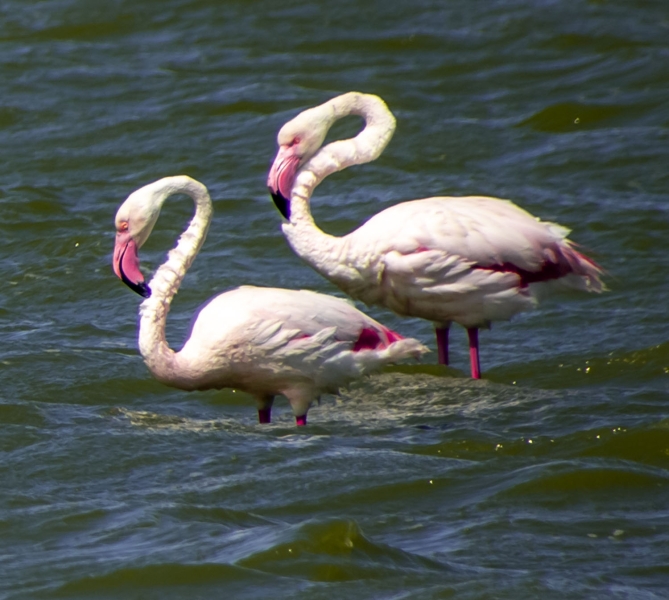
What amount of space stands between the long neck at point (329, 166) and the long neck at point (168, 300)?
21.6 inches

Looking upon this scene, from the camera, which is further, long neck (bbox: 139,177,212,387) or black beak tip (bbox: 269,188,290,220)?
black beak tip (bbox: 269,188,290,220)

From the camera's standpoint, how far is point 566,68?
11.3 m

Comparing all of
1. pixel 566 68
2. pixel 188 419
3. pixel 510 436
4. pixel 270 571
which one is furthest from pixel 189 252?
pixel 566 68

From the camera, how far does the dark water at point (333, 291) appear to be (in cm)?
434

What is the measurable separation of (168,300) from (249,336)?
54 cm

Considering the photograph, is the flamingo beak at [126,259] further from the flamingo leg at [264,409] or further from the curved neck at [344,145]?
the curved neck at [344,145]

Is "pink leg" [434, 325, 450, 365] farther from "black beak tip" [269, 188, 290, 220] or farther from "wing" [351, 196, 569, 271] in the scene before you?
"black beak tip" [269, 188, 290, 220]

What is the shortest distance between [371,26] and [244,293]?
6.40m

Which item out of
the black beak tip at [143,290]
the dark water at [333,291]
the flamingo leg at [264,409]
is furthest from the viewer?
the flamingo leg at [264,409]

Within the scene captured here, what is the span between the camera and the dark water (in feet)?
14.2

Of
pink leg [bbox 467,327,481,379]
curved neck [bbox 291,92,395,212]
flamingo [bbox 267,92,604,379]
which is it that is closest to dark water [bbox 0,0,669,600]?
pink leg [bbox 467,327,481,379]

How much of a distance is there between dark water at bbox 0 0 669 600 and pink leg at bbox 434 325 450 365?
3.7 inches

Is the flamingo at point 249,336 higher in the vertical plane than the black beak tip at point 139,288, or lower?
lower

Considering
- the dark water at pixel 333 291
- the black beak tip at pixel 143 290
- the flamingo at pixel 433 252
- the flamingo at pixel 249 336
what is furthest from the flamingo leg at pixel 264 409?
the flamingo at pixel 433 252
